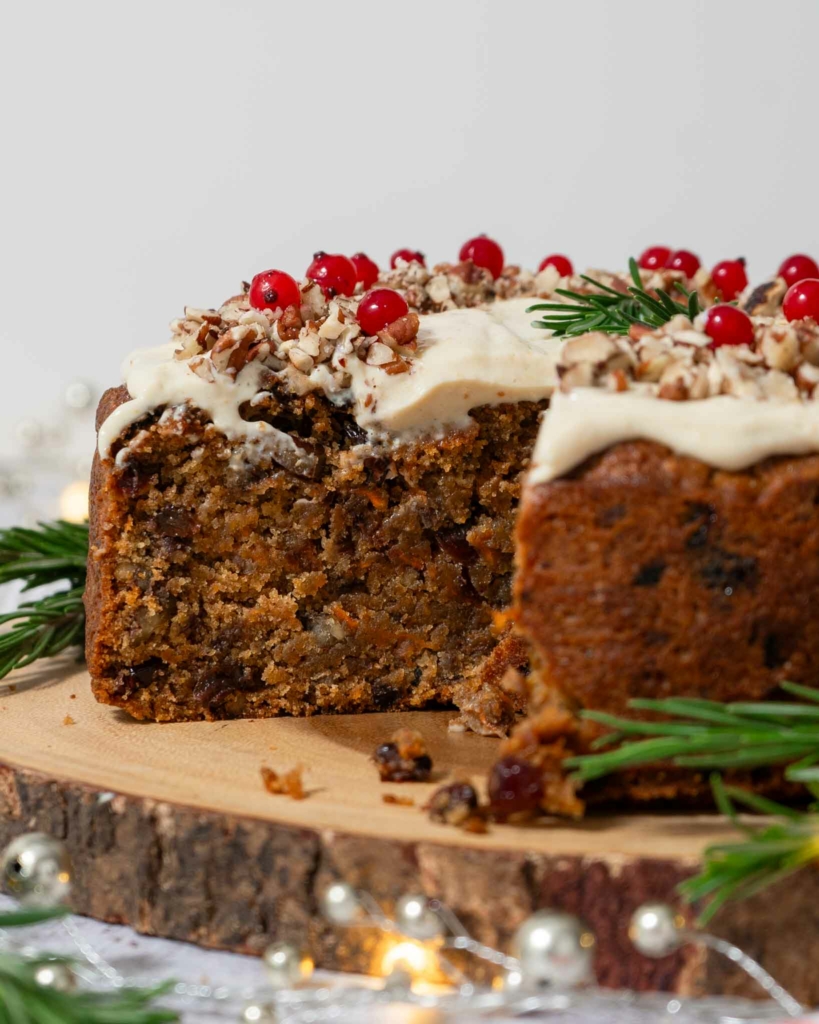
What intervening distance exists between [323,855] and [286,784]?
28 centimetres

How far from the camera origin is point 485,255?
4.70m

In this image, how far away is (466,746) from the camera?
3.52 m

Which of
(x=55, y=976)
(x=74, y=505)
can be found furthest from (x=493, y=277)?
(x=55, y=976)

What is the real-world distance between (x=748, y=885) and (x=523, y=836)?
1.41 ft

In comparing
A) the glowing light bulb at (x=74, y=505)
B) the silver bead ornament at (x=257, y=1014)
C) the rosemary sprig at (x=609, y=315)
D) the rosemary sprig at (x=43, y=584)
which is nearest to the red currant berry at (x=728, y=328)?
the rosemary sprig at (x=609, y=315)

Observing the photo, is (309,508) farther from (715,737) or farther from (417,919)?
(715,737)

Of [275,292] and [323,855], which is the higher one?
[275,292]

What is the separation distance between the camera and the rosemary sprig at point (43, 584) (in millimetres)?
4070

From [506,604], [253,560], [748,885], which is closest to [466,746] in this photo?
[506,604]

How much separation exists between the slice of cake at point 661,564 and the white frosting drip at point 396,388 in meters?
0.77

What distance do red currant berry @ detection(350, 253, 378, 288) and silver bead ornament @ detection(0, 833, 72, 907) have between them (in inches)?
82.0

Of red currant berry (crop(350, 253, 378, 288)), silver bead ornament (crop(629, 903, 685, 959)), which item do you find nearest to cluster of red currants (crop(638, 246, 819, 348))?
red currant berry (crop(350, 253, 378, 288))

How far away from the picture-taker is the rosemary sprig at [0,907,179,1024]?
2504 mm

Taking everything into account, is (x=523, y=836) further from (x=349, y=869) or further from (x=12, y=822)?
(x=12, y=822)
